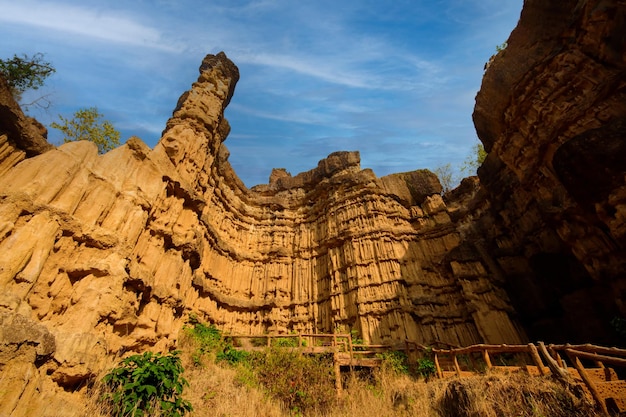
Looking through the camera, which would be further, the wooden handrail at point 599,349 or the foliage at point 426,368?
the foliage at point 426,368

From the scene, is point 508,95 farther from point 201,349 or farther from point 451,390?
point 201,349

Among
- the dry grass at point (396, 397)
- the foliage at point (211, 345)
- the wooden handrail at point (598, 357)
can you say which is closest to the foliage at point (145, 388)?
the dry grass at point (396, 397)

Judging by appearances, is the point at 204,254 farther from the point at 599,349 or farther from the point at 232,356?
the point at 599,349

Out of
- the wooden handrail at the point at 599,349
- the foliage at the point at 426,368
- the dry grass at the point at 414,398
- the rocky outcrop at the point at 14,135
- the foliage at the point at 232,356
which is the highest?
the rocky outcrop at the point at 14,135

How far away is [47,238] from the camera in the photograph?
7.70 metres

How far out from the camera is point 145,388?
6.46m

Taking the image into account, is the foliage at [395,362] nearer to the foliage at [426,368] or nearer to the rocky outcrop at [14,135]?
A: the foliage at [426,368]

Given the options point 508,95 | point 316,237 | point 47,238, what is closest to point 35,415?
point 47,238

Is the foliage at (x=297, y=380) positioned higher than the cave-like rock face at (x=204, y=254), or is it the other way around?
the cave-like rock face at (x=204, y=254)

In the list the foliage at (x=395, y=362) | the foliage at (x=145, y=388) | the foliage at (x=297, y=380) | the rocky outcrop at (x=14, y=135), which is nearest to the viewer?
the foliage at (x=145, y=388)

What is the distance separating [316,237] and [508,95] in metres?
19.1

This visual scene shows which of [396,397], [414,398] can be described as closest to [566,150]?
[414,398]

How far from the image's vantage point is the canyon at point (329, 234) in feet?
25.2

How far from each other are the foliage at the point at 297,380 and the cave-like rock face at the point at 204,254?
418 centimetres
